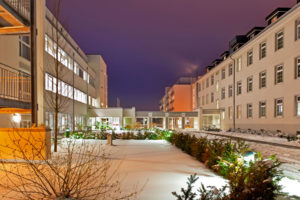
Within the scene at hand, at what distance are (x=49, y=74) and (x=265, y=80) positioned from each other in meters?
22.2

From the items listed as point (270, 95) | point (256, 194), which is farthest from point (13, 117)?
point (270, 95)

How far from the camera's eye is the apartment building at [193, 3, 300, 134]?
58.6ft

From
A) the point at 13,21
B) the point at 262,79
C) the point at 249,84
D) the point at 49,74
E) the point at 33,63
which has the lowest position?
the point at 33,63

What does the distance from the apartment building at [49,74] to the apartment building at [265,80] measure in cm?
1807

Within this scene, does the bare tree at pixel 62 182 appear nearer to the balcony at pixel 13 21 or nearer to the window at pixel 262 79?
the balcony at pixel 13 21

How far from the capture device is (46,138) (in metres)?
8.79

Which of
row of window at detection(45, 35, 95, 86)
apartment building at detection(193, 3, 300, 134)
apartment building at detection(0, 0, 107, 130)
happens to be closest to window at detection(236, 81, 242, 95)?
apartment building at detection(193, 3, 300, 134)

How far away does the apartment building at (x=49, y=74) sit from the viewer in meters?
11.3

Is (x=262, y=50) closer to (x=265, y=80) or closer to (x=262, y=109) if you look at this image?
(x=265, y=80)

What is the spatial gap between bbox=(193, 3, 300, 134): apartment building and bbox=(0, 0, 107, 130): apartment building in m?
18.1

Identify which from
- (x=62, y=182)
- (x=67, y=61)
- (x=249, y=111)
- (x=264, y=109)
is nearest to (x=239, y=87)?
(x=249, y=111)

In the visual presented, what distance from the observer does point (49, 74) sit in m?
20.2

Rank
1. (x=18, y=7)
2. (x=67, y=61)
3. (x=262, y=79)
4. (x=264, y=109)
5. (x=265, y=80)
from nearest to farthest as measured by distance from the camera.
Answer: (x=18, y=7) → (x=265, y=80) → (x=264, y=109) → (x=262, y=79) → (x=67, y=61)

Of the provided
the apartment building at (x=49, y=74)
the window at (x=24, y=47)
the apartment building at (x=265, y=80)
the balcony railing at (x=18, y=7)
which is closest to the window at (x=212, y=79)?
the apartment building at (x=265, y=80)
